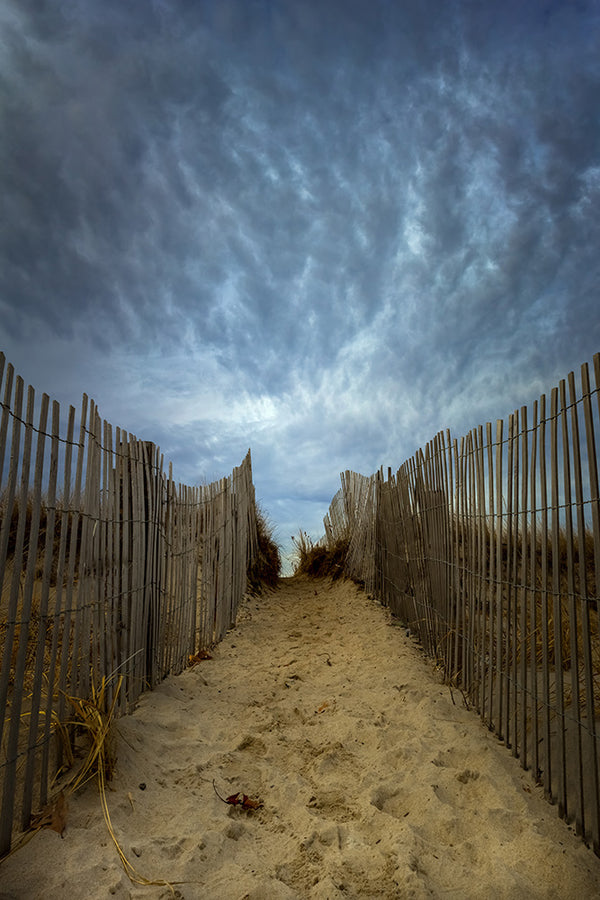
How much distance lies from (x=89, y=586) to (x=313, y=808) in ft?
4.97

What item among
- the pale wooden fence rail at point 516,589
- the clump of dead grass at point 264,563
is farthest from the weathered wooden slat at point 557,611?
the clump of dead grass at point 264,563

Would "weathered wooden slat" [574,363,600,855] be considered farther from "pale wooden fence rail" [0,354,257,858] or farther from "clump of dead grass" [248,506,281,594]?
"clump of dead grass" [248,506,281,594]

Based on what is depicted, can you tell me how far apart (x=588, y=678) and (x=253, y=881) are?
1.59 meters

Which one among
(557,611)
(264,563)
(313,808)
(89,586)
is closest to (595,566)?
(557,611)

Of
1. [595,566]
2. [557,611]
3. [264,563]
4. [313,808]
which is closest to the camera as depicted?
Result: [595,566]

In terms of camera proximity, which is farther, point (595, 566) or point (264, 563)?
point (264, 563)

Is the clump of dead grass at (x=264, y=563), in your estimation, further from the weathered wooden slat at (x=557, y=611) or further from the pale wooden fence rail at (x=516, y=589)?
the weathered wooden slat at (x=557, y=611)

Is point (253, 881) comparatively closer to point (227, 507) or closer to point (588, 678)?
point (588, 678)

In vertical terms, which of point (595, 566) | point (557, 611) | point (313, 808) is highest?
point (595, 566)

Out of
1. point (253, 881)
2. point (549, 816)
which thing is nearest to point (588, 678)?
point (549, 816)

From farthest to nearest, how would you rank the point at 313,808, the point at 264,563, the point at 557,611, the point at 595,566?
the point at 264,563
the point at 313,808
the point at 557,611
the point at 595,566

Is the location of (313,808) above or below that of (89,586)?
below

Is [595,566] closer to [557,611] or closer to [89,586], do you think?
[557,611]

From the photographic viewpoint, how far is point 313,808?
2570mm
